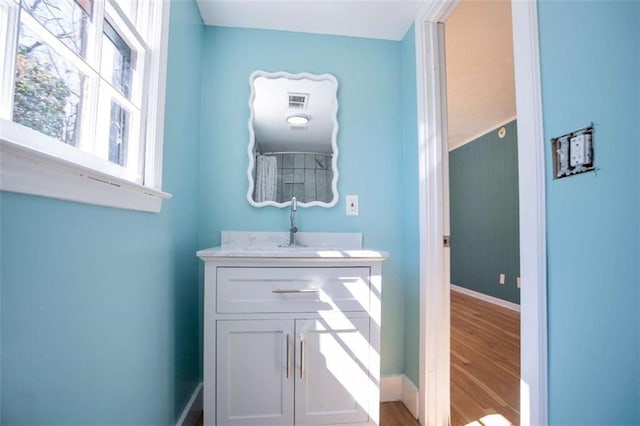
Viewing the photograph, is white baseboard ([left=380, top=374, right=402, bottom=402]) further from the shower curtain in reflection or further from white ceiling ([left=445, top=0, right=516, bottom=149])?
white ceiling ([left=445, top=0, right=516, bottom=149])

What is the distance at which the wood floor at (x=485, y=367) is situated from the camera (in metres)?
1.62

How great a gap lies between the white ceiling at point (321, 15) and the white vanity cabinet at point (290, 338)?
4.44ft

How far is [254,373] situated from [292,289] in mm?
385

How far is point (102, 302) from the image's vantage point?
2.64ft

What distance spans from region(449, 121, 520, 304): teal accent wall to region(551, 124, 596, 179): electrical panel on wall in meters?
3.26

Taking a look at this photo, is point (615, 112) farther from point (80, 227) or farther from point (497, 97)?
point (497, 97)

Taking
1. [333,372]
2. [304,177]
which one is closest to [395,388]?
[333,372]

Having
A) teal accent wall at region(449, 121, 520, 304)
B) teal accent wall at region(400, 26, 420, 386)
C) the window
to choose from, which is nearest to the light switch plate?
teal accent wall at region(400, 26, 420, 386)

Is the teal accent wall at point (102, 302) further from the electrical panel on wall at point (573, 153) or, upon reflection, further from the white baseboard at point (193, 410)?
the electrical panel on wall at point (573, 153)

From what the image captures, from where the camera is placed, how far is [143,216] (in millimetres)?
1032

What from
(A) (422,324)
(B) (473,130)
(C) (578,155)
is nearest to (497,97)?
(B) (473,130)

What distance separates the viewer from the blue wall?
5.83 ft

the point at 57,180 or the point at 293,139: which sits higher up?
the point at 293,139

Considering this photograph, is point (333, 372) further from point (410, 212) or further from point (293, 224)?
point (410, 212)
